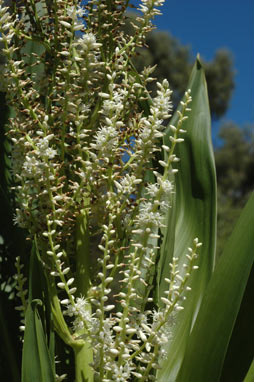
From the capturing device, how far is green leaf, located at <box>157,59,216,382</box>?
1045mm

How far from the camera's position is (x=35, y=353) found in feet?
2.62

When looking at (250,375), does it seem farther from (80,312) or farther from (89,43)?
(89,43)

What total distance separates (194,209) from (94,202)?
0.34 m

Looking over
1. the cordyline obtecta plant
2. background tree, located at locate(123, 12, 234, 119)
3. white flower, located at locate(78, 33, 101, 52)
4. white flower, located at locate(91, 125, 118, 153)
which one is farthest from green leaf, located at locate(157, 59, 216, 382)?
background tree, located at locate(123, 12, 234, 119)

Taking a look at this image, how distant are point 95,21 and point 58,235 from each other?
1.29ft

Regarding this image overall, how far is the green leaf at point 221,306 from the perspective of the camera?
0.85m

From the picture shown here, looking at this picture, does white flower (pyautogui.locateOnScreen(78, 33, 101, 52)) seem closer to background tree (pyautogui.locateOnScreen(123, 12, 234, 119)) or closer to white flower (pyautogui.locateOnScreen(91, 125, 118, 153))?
white flower (pyautogui.locateOnScreen(91, 125, 118, 153))

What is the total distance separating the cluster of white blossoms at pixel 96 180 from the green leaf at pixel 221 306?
0.06 metres

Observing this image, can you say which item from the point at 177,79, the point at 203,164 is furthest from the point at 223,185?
the point at 203,164

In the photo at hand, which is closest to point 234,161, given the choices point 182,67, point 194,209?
point 182,67

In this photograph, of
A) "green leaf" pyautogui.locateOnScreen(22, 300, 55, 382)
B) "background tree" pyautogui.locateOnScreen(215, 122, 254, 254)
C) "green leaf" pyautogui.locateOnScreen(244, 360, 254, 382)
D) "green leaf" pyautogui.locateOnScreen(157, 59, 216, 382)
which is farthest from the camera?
"background tree" pyautogui.locateOnScreen(215, 122, 254, 254)

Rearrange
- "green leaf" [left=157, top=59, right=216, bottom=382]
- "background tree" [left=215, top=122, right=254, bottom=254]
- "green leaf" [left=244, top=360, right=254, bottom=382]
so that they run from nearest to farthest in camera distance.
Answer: "green leaf" [left=244, top=360, right=254, bottom=382] < "green leaf" [left=157, top=59, right=216, bottom=382] < "background tree" [left=215, top=122, right=254, bottom=254]

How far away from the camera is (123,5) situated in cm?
101

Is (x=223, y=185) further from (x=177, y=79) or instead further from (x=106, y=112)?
(x=106, y=112)
